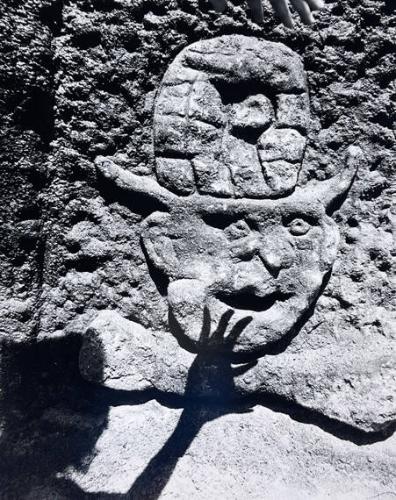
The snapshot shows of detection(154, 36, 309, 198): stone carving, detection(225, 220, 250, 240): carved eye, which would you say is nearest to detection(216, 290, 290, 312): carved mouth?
detection(225, 220, 250, 240): carved eye

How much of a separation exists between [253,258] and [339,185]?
0.36m

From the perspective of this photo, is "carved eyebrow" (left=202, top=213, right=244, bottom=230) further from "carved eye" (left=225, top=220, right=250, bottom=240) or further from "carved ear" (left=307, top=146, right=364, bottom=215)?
"carved ear" (left=307, top=146, right=364, bottom=215)

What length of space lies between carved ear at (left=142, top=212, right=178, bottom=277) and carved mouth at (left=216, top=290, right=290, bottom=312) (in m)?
0.19

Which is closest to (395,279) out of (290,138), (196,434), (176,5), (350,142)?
(350,142)

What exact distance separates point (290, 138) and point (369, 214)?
379mm

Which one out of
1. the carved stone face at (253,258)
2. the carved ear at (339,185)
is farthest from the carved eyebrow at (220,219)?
the carved ear at (339,185)

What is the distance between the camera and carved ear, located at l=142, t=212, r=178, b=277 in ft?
3.86

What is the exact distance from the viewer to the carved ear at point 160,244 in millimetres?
1177

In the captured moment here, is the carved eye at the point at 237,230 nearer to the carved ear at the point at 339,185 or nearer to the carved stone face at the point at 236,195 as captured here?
the carved stone face at the point at 236,195

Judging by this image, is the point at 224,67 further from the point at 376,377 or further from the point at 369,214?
the point at 376,377

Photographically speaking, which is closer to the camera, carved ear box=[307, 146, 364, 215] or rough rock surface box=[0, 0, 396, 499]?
rough rock surface box=[0, 0, 396, 499]

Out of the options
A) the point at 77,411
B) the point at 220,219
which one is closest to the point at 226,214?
the point at 220,219

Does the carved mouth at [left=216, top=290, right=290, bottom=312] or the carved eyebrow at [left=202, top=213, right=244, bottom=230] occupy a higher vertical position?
the carved eyebrow at [left=202, top=213, right=244, bottom=230]

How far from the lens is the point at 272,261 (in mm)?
1192
